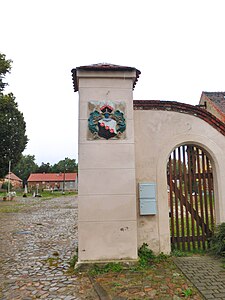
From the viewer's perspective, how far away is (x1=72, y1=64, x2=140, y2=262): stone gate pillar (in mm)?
5289

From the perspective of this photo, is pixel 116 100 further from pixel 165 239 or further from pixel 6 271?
pixel 6 271

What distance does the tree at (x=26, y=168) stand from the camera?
3508 inches

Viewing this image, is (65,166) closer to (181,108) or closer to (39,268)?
(181,108)

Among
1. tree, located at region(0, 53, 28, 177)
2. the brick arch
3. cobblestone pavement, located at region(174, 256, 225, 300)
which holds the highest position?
tree, located at region(0, 53, 28, 177)

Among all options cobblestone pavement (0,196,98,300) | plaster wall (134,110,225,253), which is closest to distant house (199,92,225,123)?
plaster wall (134,110,225,253)

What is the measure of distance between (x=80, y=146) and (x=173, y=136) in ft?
7.49

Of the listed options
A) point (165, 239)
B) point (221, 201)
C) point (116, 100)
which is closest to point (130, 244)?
point (165, 239)

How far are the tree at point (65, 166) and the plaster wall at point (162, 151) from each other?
8316cm

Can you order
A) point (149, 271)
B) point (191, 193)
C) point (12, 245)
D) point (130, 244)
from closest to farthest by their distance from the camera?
point (149, 271) → point (130, 244) → point (191, 193) → point (12, 245)

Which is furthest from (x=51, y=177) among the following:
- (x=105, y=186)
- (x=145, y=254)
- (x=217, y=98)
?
(x=105, y=186)

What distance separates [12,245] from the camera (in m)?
7.39

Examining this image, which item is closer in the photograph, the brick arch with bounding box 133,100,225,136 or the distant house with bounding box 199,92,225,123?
the brick arch with bounding box 133,100,225,136

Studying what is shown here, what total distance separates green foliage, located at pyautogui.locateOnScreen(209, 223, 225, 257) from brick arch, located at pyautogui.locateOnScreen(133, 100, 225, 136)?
2.29 m

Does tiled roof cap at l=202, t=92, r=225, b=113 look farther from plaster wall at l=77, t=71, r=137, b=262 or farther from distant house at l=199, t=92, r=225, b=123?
plaster wall at l=77, t=71, r=137, b=262
